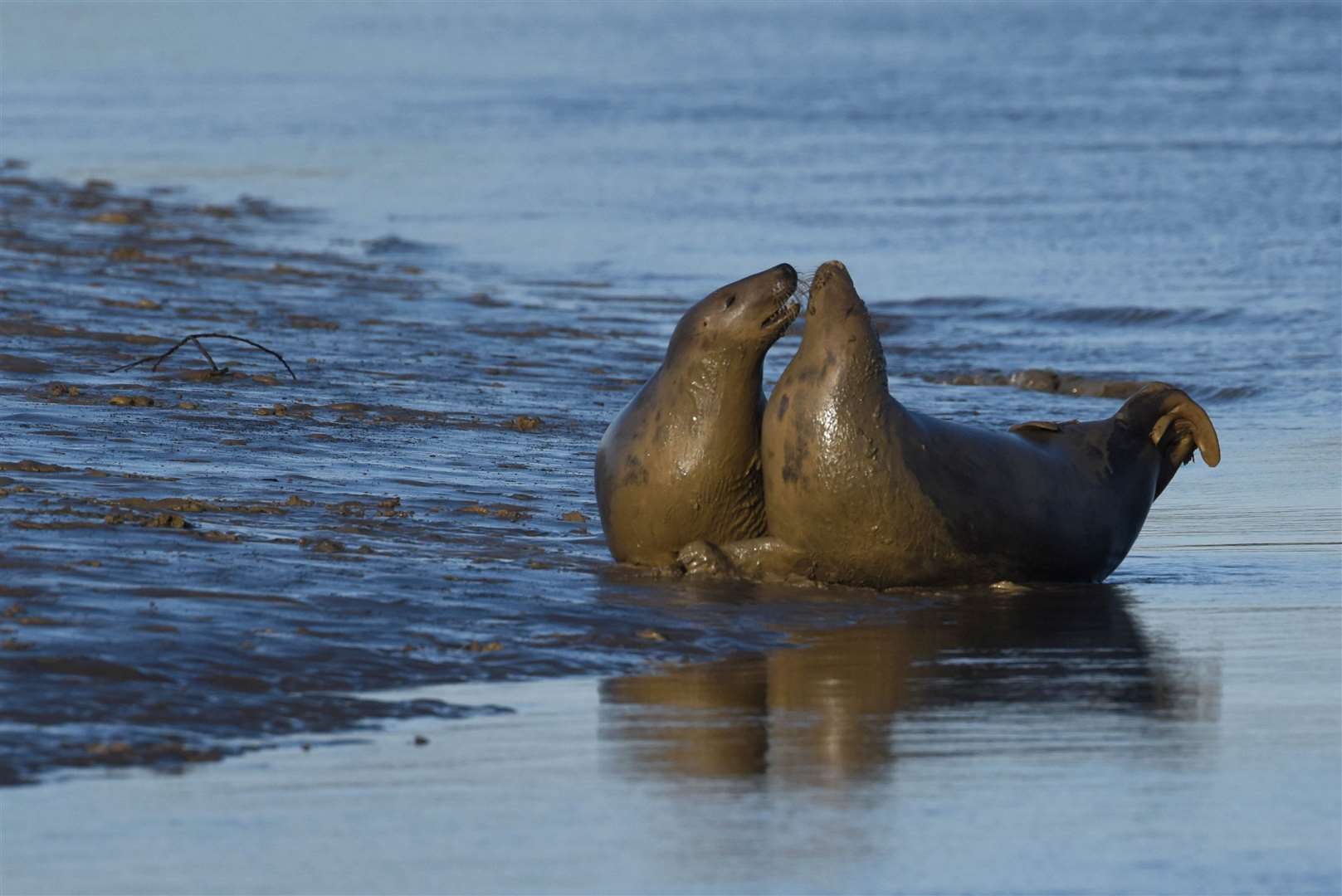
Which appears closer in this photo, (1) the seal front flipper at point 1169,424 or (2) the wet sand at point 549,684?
(2) the wet sand at point 549,684

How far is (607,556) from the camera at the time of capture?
862 centimetres

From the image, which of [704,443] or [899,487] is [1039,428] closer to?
[899,487]

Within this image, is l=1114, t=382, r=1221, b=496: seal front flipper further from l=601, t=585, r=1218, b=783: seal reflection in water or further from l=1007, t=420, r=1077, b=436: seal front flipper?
l=601, t=585, r=1218, b=783: seal reflection in water

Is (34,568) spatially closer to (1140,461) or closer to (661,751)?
(661,751)

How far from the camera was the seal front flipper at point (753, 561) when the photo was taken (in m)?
8.17

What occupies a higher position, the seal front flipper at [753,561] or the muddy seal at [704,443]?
the muddy seal at [704,443]

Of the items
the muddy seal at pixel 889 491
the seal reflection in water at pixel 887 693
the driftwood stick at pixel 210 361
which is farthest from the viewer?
the driftwood stick at pixel 210 361

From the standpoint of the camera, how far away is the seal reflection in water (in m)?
5.86

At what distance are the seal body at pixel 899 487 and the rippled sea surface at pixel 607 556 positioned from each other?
16cm

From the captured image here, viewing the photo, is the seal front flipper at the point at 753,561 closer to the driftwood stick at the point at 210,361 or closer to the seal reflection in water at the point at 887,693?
the seal reflection in water at the point at 887,693

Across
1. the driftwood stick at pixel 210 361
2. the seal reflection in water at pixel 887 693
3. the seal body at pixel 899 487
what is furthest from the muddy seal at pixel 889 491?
the driftwood stick at pixel 210 361

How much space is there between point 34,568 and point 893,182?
2075 centimetres

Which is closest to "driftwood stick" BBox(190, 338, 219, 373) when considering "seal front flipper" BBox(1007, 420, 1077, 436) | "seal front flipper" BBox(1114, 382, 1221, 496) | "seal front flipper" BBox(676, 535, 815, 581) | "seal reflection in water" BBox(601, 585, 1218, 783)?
"seal front flipper" BBox(676, 535, 815, 581)

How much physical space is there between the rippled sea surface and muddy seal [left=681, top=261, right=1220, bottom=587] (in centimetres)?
14
